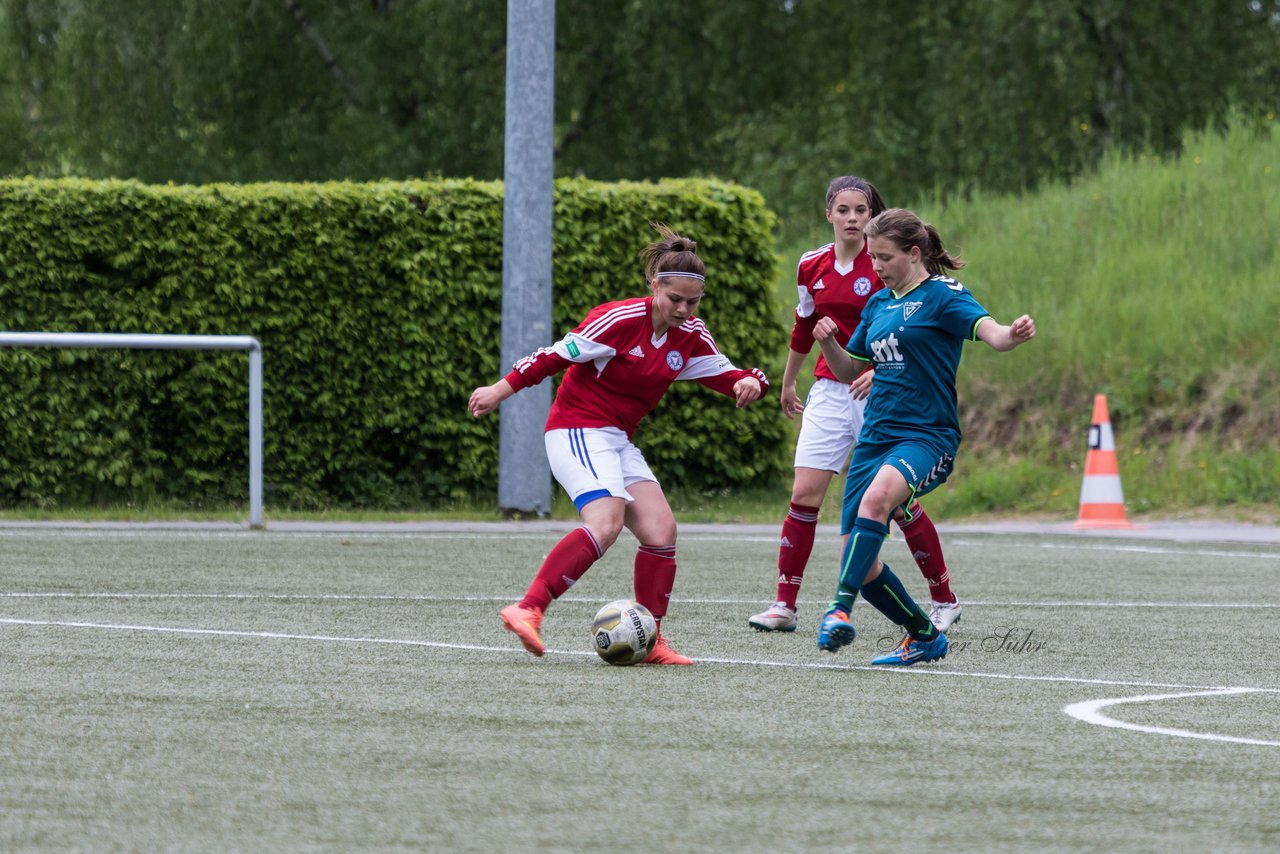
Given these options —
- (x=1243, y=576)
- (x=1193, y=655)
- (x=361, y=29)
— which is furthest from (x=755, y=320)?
(x=361, y=29)

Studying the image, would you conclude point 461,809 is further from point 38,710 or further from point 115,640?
point 115,640

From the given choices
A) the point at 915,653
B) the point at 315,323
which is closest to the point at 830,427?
the point at 915,653

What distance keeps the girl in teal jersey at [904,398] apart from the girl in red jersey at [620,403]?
1.81ft

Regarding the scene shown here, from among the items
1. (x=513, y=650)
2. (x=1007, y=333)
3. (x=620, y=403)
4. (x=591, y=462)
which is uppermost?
(x=1007, y=333)

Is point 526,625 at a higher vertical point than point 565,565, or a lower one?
lower

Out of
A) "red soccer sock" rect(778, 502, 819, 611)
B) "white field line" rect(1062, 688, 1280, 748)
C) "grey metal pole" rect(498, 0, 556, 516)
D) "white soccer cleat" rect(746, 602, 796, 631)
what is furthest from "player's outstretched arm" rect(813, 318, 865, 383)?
"grey metal pole" rect(498, 0, 556, 516)

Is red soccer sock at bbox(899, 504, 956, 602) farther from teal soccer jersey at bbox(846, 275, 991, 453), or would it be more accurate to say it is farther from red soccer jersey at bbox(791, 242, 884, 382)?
red soccer jersey at bbox(791, 242, 884, 382)

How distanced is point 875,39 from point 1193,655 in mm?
22998

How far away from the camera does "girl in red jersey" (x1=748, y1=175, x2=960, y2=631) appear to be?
8.73m

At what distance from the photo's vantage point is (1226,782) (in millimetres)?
5016

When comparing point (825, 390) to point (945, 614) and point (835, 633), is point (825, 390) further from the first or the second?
point (835, 633)

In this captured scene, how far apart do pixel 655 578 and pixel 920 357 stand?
1.34 meters

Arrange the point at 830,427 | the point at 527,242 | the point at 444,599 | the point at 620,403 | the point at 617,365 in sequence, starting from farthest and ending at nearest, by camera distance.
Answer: the point at 527,242, the point at 444,599, the point at 830,427, the point at 620,403, the point at 617,365

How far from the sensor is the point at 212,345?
46.9 feet
